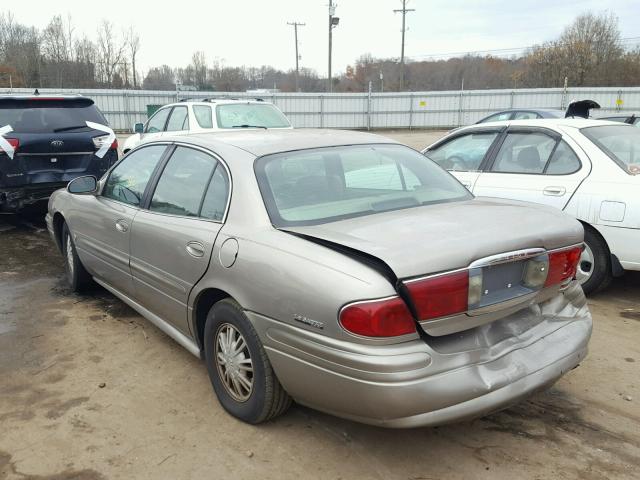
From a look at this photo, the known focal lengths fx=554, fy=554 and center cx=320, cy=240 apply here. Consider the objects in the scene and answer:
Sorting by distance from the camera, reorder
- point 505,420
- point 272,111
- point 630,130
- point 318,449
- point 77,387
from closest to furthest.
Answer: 1. point 318,449
2. point 505,420
3. point 77,387
4. point 630,130
5. point 272,111

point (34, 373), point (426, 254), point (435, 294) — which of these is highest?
point (426, 254)

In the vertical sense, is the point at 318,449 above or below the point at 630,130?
below

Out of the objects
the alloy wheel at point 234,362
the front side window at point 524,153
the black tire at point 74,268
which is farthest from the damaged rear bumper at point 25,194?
the front side window at point 524,153

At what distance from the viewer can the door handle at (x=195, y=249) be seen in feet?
10.0

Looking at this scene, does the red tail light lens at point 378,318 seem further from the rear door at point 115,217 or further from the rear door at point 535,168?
the rear door at point 535,168

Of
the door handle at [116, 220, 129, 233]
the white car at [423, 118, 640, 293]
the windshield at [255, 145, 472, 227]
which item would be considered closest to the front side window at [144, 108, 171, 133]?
the white car at [423, 118, 640, 293]

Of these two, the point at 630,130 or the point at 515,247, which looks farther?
the point at 630,130

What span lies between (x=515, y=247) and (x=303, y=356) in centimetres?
107

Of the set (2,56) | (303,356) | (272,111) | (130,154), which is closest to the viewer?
(303,356)

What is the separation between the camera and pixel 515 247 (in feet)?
8.21

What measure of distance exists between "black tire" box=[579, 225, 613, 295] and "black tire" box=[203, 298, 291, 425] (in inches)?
123

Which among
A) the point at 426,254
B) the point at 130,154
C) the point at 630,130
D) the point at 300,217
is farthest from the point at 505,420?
the point at 630,130

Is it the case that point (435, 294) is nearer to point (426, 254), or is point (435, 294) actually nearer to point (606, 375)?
point (426, 254)

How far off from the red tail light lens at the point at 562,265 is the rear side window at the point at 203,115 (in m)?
7.33
